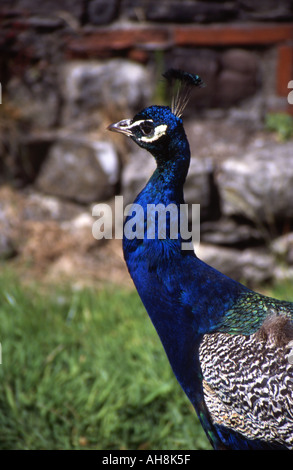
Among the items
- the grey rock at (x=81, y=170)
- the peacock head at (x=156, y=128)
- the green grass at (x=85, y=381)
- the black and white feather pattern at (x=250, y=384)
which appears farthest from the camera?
the grey rock at (x=81, y=170)

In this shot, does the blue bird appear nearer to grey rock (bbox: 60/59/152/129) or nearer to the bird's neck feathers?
the bird's neck feathers

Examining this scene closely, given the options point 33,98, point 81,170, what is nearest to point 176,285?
point 81,170

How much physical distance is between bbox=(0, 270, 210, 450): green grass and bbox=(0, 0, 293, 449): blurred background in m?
0.18

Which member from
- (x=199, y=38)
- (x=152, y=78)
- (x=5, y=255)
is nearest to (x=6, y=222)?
(x=5, y=255)

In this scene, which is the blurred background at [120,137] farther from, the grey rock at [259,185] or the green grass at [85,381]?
the green grass at [85,381]

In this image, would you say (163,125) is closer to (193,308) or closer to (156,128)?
(156,128)

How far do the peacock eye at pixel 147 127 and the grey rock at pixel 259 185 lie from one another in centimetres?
158

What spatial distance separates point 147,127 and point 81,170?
1818 mm

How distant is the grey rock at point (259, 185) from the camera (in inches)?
122

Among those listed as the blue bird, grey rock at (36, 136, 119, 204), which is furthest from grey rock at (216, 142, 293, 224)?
the blue bird

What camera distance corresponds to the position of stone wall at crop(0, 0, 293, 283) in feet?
10.6

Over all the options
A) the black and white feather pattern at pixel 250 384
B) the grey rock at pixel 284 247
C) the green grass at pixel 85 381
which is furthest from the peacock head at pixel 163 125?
the grey rock at pixel 284 247
